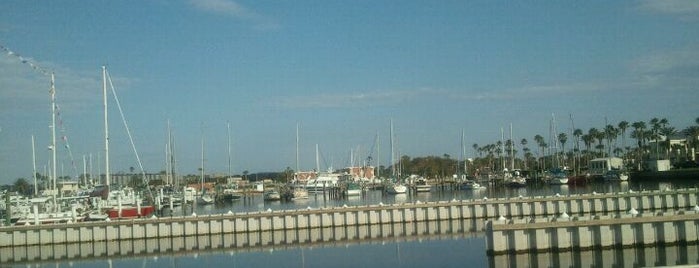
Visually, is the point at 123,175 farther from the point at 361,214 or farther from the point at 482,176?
the point at 361,214

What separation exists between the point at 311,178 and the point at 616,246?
113m

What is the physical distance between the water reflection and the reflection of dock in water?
1130 cm

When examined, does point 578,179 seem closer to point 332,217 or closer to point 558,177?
point 558,177

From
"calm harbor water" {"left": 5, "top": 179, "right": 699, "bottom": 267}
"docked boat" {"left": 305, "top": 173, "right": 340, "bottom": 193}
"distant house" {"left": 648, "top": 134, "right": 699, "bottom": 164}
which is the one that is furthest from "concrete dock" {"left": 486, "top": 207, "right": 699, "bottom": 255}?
"distant house" {"left": 648, "top": 134, "right": 699, "bottom": 164}

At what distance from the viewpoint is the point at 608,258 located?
2898cm

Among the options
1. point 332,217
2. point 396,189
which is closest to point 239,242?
point 332,217

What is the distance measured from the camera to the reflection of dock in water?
38.6 metres

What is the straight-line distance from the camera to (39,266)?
115ft

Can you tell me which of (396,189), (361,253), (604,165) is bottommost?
(361,253)

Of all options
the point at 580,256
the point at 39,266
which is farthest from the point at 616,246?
the point at 39,266

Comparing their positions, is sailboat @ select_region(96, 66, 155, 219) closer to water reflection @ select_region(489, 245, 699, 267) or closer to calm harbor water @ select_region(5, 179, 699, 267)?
calm harbor water @ select_region(5, 179, 699, 267)

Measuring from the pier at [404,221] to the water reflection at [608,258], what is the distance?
571mm

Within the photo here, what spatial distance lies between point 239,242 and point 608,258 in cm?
2169

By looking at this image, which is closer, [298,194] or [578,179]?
[298,194]
